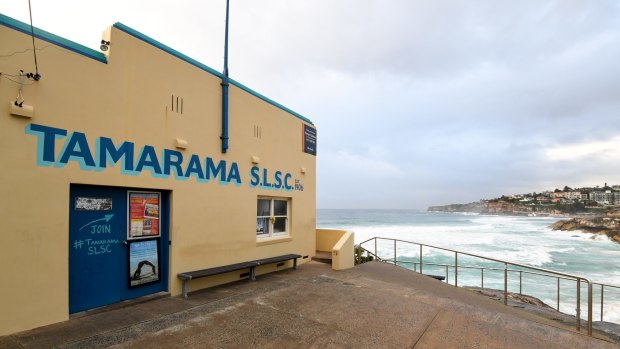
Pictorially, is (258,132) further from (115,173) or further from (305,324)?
(305,324)

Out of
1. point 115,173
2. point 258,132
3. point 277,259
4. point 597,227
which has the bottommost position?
point 597,227

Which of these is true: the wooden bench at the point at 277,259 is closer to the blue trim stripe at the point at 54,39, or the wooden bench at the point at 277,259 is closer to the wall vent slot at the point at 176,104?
the wall vent slot at the point at 176,104

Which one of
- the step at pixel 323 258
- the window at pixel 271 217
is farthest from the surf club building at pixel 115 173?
the step at pixel 323 258

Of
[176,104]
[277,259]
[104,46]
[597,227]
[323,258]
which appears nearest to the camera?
[104,46]

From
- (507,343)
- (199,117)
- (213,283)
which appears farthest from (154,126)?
(507,343)

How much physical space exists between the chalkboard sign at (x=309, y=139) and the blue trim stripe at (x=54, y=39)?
6085 mm

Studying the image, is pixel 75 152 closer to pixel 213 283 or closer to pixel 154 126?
pixel 154 126

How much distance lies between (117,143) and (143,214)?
135 centimetres

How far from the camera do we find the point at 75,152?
15.6ft

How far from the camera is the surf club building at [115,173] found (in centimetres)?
421

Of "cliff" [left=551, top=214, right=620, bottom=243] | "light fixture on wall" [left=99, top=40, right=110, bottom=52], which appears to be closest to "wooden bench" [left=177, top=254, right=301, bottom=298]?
"light fixture on wall" [left=99, top=40, right=110, bottom=52]

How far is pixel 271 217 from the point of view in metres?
9.09

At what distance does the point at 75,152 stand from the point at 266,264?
4952mm

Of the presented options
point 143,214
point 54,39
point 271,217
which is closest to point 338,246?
point 271,217
